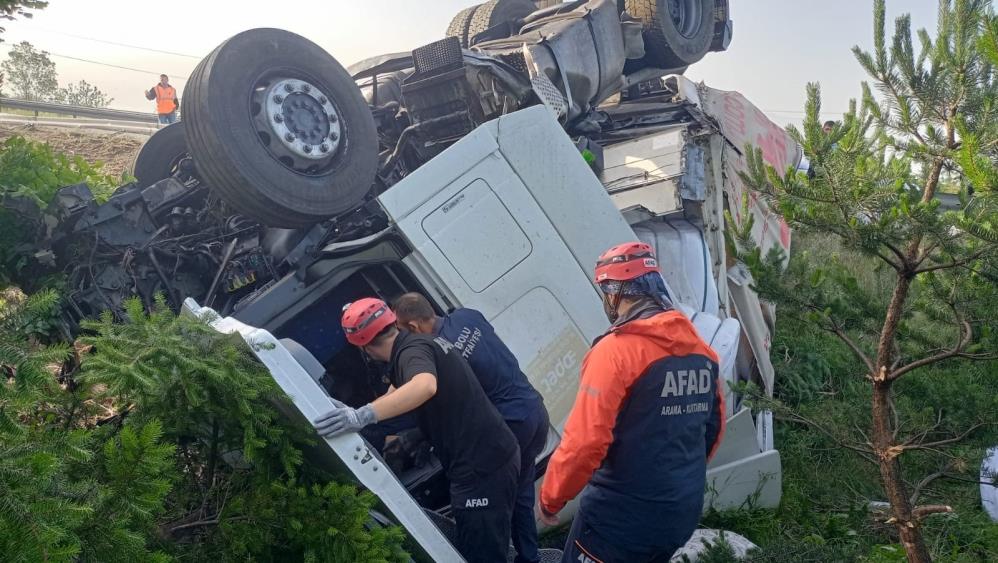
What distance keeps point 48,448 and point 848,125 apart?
2.65 metres

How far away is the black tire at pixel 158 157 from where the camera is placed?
4223 millimetres

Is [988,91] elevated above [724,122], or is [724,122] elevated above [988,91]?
[988,91]

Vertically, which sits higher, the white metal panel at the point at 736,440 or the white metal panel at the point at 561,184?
the white metal panel at the point at 561,184

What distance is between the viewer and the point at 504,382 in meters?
3.33

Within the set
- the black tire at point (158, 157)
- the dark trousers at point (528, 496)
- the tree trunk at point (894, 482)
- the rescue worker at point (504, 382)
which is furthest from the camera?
the black tire at point (158, 157)

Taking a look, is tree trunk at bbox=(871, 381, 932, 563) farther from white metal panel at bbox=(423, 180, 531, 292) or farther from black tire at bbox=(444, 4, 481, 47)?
black tire at bbox=(444, 4, 481, 47)

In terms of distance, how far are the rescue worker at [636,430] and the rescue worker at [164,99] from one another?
11074mm

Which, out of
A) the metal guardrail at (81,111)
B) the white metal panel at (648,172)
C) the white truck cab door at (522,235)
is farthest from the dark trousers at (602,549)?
the metal guardrail at (81,111)

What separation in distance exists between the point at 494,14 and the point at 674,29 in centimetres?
125

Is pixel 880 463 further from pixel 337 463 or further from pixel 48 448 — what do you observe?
pixel 48 448

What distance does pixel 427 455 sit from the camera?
11.5ft

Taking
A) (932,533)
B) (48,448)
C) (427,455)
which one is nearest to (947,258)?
(932,533)

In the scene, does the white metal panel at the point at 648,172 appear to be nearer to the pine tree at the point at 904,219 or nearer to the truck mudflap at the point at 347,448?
the pine tree at the point at 904,219

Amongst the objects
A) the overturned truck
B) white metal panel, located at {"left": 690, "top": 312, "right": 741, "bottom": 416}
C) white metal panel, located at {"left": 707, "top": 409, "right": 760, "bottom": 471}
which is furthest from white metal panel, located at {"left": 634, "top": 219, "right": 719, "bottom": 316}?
white metal panel, located at {"left": 707, "top": 409, "right": 760, "bottom": 471}
